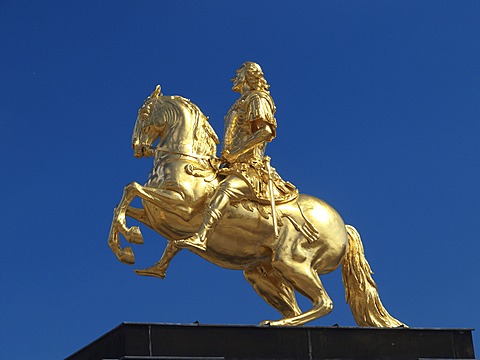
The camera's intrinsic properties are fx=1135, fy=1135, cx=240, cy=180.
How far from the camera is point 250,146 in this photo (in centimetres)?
1295

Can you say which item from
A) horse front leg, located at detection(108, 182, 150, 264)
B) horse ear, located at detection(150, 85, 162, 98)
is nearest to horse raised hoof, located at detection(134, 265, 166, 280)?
horse front leg, located at detection(108, 182, 150, 264)

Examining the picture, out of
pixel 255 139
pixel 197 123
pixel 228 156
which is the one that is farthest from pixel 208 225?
pixel 197 123

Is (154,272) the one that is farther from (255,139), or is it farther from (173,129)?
(255,139)

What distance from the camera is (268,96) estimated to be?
1322 cm

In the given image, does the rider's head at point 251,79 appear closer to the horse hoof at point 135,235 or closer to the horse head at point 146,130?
the horse head at point 146,130

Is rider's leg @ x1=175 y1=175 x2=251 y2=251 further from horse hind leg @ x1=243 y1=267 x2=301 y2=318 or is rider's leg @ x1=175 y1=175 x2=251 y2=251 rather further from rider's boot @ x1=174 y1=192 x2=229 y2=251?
horse hind leg @ x1=243 y1=267 x2=301 y2=318

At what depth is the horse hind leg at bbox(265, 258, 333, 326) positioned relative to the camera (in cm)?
1250

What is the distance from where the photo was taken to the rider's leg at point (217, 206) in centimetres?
1212

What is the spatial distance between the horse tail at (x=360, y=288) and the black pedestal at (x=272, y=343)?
782 mm

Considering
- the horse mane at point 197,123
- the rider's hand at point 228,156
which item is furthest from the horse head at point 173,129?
the rider's hand at point 228,156

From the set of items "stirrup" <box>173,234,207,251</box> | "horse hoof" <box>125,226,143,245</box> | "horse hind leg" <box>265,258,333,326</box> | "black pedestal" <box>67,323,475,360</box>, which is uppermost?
"horse hoof" <box>125,226,143,245</box>

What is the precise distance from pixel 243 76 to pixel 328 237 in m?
2.19

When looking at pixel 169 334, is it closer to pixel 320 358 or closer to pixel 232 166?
pixel 320 358

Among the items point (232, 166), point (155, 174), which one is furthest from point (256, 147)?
point (155, 174)
